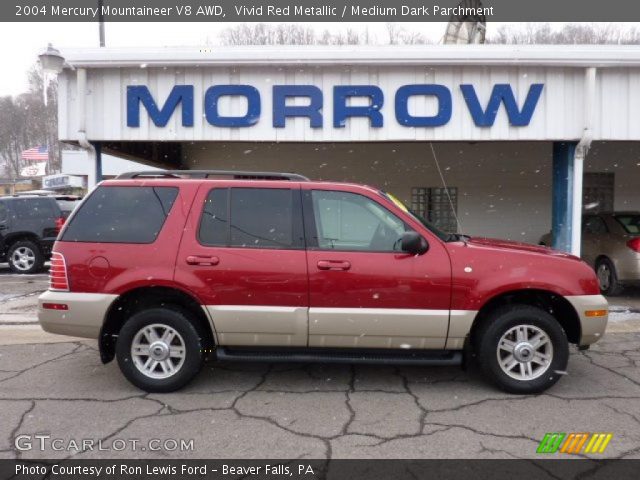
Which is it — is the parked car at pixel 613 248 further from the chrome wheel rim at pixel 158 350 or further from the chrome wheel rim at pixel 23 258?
the chrome wheel rim at pixel 23 258

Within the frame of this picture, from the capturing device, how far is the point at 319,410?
13.0ft

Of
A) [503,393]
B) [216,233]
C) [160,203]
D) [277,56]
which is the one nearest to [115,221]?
[160,203]

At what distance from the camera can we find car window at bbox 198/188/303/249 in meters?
4.27

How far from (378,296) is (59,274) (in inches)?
102

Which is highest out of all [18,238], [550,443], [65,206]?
[65,206]

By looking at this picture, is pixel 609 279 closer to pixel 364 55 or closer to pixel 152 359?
pixel 364 55

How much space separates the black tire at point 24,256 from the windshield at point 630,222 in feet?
38.0

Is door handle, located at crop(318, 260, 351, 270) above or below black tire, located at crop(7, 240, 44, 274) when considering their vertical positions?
above

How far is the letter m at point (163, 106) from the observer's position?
26.5 ft

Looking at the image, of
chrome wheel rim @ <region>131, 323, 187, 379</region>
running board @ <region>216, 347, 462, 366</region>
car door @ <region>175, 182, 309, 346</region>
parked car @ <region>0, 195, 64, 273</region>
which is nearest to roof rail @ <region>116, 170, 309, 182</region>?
car door @ <region>175, 182, 309, 346</region>

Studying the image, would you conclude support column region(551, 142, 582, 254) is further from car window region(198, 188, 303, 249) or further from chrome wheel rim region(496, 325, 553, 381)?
car window region(198, 188, 303, 249)

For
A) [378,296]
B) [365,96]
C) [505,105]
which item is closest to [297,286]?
[378,296]

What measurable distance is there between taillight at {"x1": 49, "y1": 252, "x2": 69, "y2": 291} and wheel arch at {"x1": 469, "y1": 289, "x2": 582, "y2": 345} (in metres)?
3.33

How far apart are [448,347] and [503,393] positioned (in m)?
0.62
